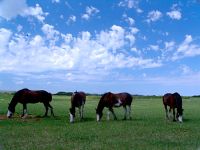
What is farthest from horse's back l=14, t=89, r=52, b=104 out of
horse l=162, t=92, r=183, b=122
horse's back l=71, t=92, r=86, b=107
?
horse l=162, t=92, r=183, b=122

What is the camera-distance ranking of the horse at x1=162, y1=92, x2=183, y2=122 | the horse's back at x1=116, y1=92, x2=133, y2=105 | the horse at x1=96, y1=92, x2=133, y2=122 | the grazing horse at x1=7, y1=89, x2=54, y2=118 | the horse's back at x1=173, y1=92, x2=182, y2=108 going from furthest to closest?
the grazing horse at x1=7, y1=89, x2=54, y2=118, the horse's back at x1=116, y1=92, x2=133, y2=105, the horse at x1=96, y1=92, x2=133, y2=122, the horse's back at x1=173, y1=92, x2=182, y2=108, the horse at x1=162, y1=92, x2=183, y2=122

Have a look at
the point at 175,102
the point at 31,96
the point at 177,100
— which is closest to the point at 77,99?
the point at 31,96

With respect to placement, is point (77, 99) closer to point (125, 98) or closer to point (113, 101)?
point (113, 101)

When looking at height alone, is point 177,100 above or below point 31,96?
below

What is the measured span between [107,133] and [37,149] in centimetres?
588

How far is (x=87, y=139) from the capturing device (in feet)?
60.2

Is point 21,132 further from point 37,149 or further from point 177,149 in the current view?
point 177,149

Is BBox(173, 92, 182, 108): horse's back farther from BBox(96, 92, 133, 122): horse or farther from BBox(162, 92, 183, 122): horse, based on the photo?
BBox(96, 92, 133, 122): horse

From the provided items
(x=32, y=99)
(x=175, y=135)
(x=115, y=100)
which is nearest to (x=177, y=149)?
(x=175, y=135)

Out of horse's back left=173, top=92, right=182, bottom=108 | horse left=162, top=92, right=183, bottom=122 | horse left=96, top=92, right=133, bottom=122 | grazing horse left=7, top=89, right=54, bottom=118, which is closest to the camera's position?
horse left=162, top=92, right=183, bottom=122

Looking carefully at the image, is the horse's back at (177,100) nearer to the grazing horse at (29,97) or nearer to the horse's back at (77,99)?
the horse's back at (77,99)

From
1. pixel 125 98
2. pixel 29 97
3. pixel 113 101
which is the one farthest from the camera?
pixel 29 97

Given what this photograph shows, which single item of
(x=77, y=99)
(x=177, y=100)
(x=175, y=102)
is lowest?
(x=175, y=102)

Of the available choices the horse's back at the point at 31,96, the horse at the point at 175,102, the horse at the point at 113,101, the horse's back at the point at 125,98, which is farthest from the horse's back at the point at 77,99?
the horse at the point at 175,102
